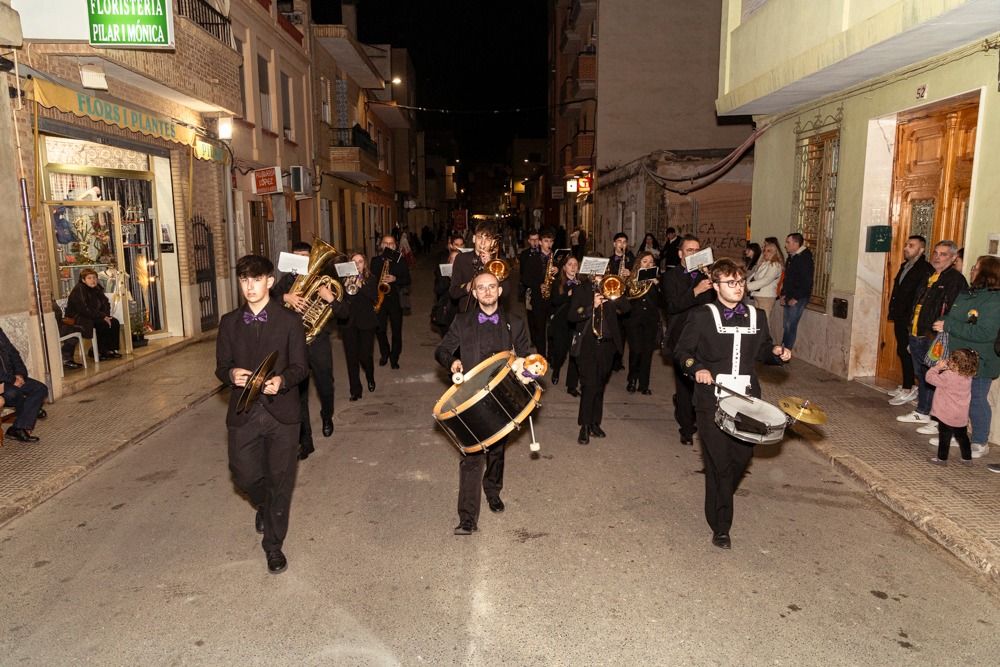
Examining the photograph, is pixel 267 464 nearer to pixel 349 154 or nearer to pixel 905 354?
pixel 905 354

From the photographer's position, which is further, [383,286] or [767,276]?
[767,276]

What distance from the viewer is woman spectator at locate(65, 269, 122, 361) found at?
10602 mm

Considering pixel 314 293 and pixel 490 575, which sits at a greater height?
pixel 314 293

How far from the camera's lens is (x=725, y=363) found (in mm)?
5078

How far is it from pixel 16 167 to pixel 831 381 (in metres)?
11.0

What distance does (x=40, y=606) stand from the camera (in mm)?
4402

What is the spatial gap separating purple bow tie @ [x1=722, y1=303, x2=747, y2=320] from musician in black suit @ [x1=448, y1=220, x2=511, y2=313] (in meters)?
2.59

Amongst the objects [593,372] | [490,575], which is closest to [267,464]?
[490,575]

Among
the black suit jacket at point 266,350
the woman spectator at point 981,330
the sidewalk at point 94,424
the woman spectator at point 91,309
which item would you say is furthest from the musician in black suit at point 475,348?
the woman spectator at point 91,309

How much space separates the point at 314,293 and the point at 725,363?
13.8 feet

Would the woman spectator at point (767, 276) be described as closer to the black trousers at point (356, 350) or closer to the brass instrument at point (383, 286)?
the brass instrument at point (383, 286)

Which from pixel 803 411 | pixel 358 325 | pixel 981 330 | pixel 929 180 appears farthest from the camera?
pixel 358 325

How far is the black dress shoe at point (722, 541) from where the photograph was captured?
5074mm

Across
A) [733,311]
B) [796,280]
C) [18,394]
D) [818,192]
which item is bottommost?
[18,394]
